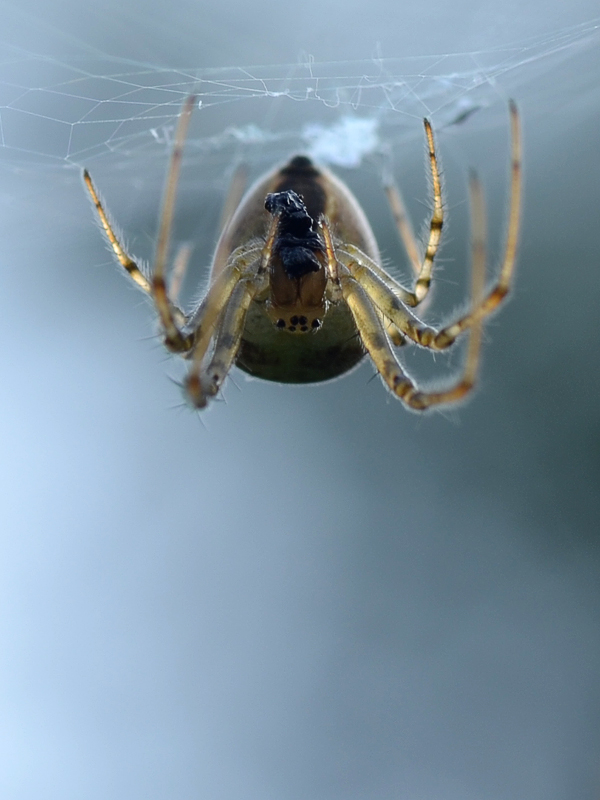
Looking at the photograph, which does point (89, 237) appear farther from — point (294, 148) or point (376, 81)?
point (376, 81)

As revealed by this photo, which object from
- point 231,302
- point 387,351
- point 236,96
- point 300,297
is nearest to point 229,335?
point 231,302

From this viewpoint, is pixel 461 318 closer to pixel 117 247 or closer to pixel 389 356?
pixel 389 356

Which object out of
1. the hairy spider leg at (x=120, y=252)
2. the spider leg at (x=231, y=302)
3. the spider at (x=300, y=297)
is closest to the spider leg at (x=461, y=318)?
the spider at (x=300, y=297)

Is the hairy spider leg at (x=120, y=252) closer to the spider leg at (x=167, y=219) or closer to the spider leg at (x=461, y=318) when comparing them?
the spider leg at (x=167, y=219)

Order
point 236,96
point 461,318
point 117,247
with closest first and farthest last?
point 461,318
point 117,247
point 236,96

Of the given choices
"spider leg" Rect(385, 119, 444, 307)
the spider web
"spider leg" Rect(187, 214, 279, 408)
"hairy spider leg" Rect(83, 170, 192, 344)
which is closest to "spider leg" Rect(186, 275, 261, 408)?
"spider leg" Rect(187, 214, 279, 408)
